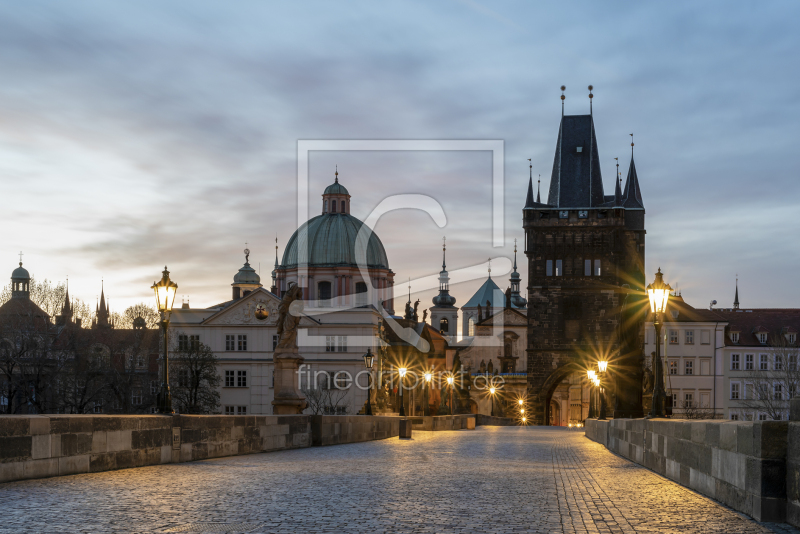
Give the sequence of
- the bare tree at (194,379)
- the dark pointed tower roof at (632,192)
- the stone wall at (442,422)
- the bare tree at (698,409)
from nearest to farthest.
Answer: the stone wall at (442,422) → the bare tree at (194,379) → the bare tree at (698,409) → the dark pointed tower roof at (632,192)

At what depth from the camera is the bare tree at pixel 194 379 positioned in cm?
7525

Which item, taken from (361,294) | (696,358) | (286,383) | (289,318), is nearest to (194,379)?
(361,294)

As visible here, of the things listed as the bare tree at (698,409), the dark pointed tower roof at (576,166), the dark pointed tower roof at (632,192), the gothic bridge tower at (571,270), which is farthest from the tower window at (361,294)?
the bare tree at (698,409)

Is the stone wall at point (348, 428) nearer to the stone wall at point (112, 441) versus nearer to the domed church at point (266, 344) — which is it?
the stone wall at point (112, 441)

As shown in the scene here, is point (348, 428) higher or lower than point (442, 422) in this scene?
higher

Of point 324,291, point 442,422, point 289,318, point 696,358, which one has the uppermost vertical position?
point 324,291

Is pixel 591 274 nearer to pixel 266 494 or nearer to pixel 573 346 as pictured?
pixel 573 346

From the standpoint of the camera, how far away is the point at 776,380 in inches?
3095

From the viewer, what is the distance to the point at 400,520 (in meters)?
8.95

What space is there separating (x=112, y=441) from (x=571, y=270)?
77362mm

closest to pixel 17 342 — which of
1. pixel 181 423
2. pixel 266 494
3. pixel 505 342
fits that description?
pixel 181 423

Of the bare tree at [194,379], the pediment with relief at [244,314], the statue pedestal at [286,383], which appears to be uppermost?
the pediment with relief at [244,314]

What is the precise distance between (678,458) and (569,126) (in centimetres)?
8230

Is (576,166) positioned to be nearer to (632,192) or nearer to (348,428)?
(632,192)
